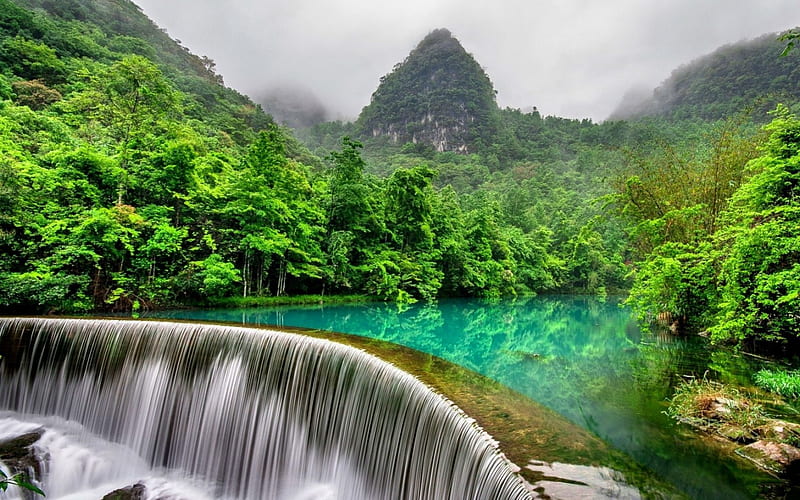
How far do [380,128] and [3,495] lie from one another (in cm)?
10555

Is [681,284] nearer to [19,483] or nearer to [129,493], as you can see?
[19,483]

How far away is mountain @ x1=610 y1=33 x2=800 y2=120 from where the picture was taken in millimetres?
57562

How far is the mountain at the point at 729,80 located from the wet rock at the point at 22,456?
6588cm

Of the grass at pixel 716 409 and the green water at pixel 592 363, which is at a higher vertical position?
the grass at pixel 716 409

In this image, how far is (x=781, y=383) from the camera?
18.6 feet

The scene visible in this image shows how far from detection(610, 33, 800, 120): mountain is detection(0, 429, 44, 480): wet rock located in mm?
65881

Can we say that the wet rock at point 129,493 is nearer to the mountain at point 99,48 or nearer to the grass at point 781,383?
the grass at point 781,383

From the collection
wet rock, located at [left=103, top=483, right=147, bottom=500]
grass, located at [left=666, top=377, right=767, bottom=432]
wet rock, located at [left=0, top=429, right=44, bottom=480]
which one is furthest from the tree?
wet rock, located at [left=0, top=429, right=44, bottom=480]

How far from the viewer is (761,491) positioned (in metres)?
2.98

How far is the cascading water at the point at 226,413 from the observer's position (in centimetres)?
438

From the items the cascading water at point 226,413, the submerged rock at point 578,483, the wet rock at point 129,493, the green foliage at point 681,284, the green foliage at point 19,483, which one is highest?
the green foliage at point 681,284

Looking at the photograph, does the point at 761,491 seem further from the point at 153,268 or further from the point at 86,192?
the point at 86,192

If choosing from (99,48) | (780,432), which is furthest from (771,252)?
(99,48)

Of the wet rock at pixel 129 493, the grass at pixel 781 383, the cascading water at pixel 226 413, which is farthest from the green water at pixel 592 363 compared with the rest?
the wet rock at pixel 129 493
